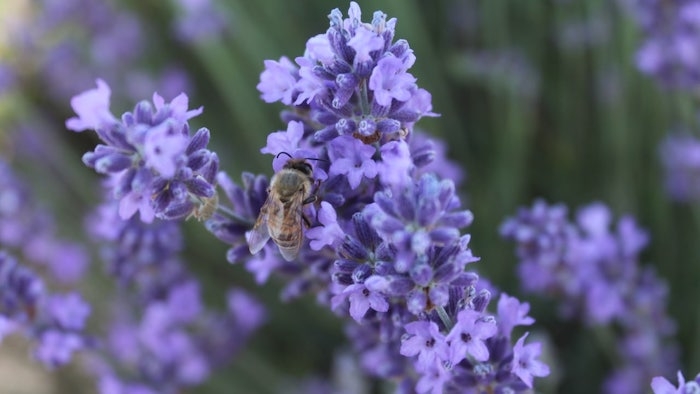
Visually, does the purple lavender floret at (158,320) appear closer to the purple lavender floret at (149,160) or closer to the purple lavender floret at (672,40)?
the purple lavender floret at (149,160)

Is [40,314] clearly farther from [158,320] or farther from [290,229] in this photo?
[290,229]

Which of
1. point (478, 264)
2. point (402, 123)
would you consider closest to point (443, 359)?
point (402, 123)

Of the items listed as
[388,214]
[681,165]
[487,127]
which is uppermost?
[487,127]

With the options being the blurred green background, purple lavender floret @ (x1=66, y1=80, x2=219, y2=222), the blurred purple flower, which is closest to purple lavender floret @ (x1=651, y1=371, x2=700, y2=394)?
the blurred purple flower

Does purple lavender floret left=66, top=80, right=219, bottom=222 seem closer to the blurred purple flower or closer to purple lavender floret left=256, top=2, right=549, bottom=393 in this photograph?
purple lavender floret left=256, top=2, right=549, bottom=393

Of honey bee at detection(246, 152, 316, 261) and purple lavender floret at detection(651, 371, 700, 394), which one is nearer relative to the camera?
purple lavender floret at detection(651, 371, 700, 394)

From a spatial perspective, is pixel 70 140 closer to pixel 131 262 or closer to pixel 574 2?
pixel 131 262

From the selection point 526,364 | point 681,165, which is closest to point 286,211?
point 526,364
